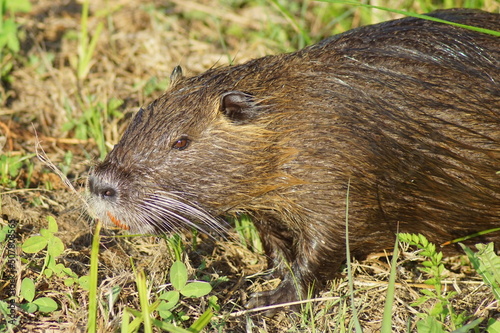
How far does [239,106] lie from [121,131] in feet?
5.41

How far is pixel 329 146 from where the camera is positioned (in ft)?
11.1

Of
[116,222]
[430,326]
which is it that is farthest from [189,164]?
[430,326]

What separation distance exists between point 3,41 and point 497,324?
397 centimetres

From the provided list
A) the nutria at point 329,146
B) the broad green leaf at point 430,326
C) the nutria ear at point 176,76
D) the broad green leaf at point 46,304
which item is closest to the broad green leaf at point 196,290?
the nutria at point 329,146

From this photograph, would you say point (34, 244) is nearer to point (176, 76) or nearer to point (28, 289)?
point (28, 289)

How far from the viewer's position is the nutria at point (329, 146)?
3436 mm

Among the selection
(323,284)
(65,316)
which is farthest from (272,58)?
(65,316)

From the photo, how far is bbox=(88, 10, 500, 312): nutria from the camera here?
3436 millimetres

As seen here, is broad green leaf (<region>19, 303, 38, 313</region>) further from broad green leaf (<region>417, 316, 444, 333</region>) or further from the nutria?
broad green leaf (<region>417, 316, 444, 333</region>)

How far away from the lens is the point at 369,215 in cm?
353

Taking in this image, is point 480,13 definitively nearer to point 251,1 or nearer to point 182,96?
point 182,96

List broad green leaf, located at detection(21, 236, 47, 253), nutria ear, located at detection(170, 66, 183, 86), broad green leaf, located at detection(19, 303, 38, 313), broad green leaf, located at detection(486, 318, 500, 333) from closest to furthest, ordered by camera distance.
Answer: broad green leaf, located at detection(486, 318, 500, 333)
broad green leaf, located at detection(19, 303, 38, 313)
broad green leaf, located at detection(21, 236, 47, 253)
nutria ear, located at detection(170, 66, 183, 86)

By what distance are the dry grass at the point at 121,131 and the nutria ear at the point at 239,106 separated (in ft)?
2.19

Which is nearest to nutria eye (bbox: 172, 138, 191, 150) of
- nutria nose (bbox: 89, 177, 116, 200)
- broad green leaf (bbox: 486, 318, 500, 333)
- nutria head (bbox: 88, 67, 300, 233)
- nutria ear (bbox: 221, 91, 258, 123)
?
nutria head (bbox: 88, 67, 300, 233)
